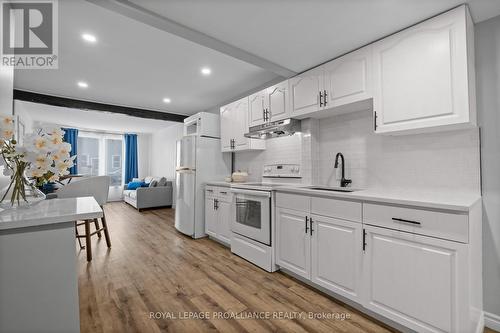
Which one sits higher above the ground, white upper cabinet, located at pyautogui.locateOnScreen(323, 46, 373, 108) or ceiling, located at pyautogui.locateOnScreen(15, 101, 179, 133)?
ceiling, located at pyautogui.locateOnScreen(15, 101, 179, 133)

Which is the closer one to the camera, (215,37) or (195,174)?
(215,37)

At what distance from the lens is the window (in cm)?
808

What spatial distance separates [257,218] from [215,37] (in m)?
1.97

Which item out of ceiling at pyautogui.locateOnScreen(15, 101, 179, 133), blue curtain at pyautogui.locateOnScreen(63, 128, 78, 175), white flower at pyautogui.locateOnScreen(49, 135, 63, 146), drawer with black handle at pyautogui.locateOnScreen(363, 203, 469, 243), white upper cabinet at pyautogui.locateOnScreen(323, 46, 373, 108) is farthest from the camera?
blue curtain at pyautogui.locateOnScreen(63, 128, 78, 175)

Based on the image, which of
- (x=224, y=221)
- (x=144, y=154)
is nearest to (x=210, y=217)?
(x=224, y=221)

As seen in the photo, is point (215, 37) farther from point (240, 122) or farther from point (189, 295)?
point (189, 295)

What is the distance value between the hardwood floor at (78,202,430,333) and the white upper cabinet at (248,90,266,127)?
191 centimetres

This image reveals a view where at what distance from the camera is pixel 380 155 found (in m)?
2.33

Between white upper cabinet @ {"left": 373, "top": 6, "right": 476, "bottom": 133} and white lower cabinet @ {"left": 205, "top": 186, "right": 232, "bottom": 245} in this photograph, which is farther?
white lower cabinet @ {"left": 205, "top": 186, "right": 232, "bottom": 245}

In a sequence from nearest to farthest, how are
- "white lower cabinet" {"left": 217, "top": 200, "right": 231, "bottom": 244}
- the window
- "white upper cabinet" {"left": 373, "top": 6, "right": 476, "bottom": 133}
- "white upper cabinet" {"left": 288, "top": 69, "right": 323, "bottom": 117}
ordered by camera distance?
"white upper cabinet" {"left": 373, "top": 6, "right": 476, "bottom": 133} → "white upper cabinet" {"left": 288, "top": 69, "right": 323, "bottom": 117} → "white lower cabinet" {"left": 217, "top": 200, "right": 231, "bottom": 244} → the window

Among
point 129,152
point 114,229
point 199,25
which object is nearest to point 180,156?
point 114,229

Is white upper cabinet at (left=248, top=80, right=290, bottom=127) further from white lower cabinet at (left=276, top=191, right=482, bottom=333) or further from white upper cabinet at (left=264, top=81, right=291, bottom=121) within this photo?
white lower cabinet at (left=276, top=191, right=482, bottom=333)

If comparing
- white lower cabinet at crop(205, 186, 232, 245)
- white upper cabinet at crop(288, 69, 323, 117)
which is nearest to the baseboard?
white upper cabinet at crop(288, 69, 323, 117)

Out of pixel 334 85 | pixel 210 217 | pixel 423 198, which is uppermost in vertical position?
pixel 334 85
